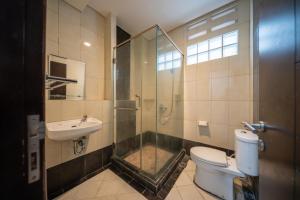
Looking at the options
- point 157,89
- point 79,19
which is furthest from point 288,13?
point 79,19

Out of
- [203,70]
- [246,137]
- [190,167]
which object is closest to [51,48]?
[203,70]

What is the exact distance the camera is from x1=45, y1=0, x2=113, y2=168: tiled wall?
1.46 metres

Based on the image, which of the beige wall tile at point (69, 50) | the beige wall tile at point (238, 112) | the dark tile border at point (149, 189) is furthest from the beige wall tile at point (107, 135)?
the beige wall tile at point (238, 112)

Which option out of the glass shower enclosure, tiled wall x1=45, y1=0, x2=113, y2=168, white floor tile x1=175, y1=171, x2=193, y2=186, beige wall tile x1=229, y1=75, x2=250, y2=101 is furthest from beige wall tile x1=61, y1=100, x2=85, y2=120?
→ beige wall tile x1=229, y1=75, x2=250, y2=101

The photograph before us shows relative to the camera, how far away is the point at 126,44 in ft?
6.97

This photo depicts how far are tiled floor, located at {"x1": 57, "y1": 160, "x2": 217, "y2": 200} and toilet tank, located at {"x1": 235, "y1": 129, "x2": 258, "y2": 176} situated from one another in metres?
0.49

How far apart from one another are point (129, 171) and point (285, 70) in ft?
6.24

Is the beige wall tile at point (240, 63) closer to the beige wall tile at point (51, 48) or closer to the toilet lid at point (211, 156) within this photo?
the toilet lid at point (211, 156)

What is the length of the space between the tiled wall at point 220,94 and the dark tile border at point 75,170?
1.52 m

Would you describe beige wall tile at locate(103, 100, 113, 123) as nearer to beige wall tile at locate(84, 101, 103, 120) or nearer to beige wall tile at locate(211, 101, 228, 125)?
beige wall tile at locate(84, 101, 103, 120)

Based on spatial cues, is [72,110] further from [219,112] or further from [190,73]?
[219,112]

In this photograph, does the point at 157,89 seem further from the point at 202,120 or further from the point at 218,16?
the point at 218,16

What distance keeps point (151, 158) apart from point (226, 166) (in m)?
0.98

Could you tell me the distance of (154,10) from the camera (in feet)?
6.47
